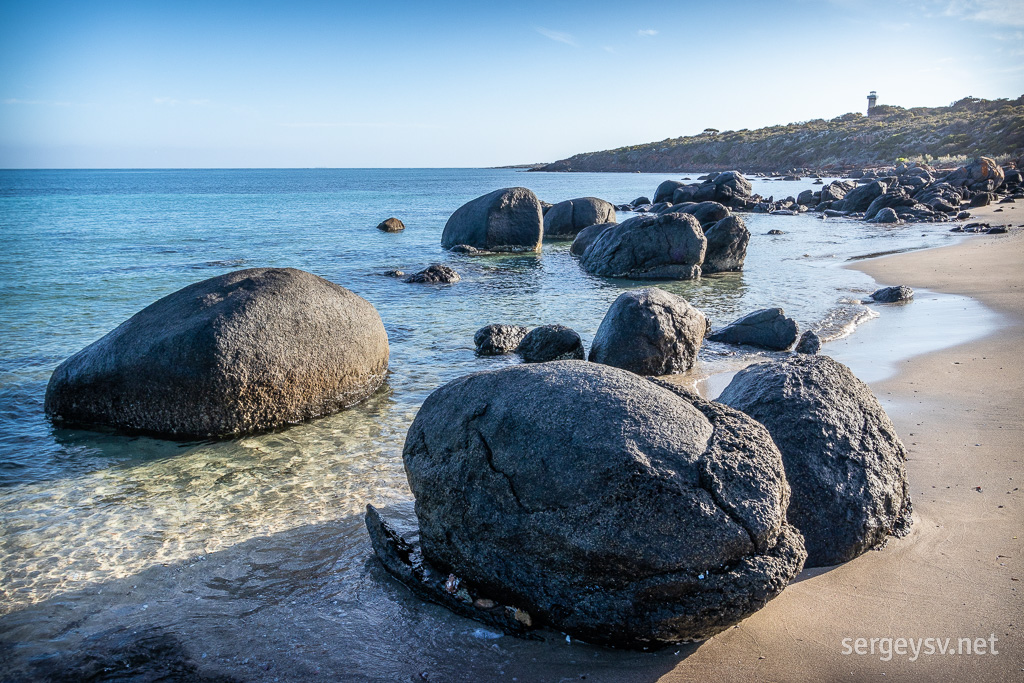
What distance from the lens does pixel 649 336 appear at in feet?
27.5

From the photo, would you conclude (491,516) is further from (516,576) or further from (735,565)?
(735,565)

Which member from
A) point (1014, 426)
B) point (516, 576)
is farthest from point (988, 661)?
point (1014, 426)

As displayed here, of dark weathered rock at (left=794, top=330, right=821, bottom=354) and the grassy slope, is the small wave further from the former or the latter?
the grassy slope

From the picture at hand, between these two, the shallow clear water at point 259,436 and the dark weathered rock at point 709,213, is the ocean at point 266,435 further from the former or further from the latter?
the dark weathered rock at point 709,213

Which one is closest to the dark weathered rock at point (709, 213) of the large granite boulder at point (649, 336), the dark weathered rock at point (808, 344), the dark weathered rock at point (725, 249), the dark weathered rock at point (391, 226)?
the dark weathered rock at point (725, 249)

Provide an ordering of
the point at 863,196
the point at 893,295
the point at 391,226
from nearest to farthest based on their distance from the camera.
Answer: the point at 893,295, the point at 391,226, the point at 863,196

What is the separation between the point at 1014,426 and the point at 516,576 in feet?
16.3

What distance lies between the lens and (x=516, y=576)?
328cm

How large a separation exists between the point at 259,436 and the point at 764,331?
23.0ft

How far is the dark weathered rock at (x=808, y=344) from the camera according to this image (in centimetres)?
901

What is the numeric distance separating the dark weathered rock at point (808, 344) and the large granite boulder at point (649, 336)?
4.90ft

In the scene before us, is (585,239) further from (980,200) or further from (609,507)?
(980,200)

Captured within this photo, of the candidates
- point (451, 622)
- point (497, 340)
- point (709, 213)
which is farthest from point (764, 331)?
point (709, 213)

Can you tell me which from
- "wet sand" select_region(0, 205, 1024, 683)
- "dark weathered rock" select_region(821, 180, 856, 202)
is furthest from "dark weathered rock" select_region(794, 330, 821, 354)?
"dark weathered rock" select_region(821, 180, 856, 202)
